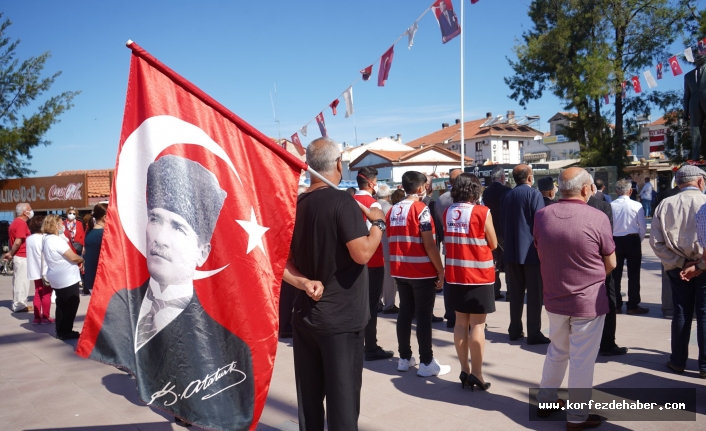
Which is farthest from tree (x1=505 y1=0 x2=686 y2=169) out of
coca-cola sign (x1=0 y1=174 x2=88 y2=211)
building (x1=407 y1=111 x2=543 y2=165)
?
building (x1=407 y1=111 x2=543 y2=165)

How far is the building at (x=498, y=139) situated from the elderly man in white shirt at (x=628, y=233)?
5686cm

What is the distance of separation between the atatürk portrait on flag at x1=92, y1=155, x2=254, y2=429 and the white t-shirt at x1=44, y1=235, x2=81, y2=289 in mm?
5557

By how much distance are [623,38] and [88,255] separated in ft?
93.2

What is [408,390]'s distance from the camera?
5059 mm

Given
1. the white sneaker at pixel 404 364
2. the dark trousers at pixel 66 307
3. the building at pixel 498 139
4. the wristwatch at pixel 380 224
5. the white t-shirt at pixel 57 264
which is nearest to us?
the wristwatch at pixel 380 224

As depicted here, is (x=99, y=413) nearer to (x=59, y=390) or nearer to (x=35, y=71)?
(x=59, y=390)

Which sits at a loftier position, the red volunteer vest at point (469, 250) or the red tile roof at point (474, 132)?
the red tile roof at point (474, 132)

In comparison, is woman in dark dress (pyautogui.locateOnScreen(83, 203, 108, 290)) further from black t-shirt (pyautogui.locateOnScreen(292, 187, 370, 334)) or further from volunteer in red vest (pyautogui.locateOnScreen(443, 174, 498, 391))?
black t-shirt (pyautogui.locateOnScreen(292, 187, 370, 334))

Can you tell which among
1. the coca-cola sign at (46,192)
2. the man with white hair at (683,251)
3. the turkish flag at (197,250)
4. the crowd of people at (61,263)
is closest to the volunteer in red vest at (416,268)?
the man with white hair at (683,251)

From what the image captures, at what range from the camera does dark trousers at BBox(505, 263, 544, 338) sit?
631cm

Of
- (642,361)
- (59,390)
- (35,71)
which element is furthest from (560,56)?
(59,390)

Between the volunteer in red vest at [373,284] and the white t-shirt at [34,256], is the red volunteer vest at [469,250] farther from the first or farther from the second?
the white t-shirt at [34,256]

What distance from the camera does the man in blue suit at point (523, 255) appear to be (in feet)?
20.8

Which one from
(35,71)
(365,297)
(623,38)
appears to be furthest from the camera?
(623,38)
